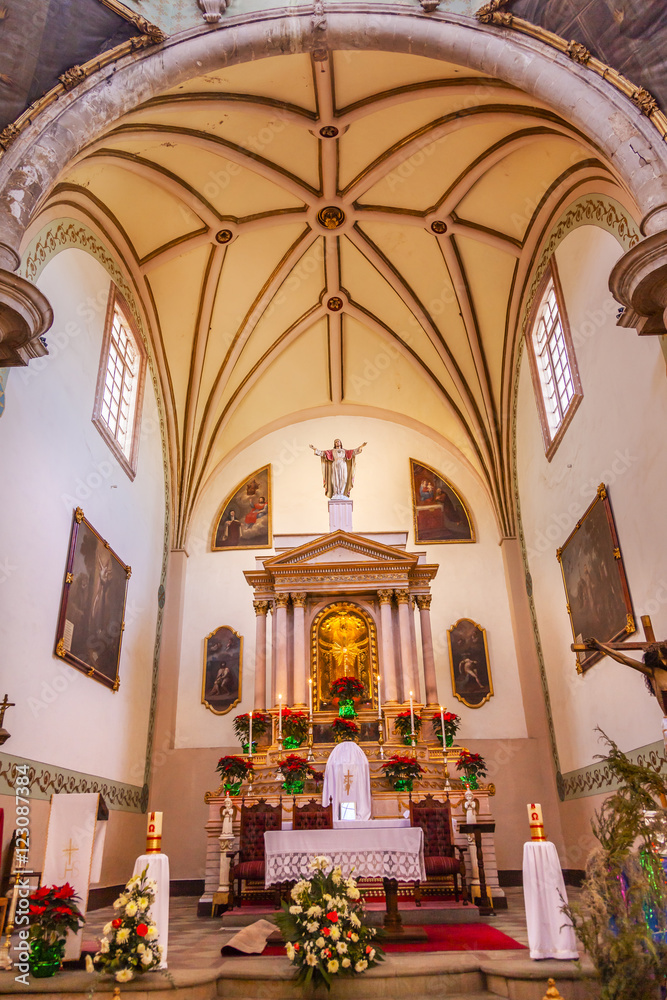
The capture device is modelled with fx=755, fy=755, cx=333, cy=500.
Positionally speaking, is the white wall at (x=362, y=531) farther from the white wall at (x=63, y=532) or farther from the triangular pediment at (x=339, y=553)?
the triangular pediment at (x=339, y=553)

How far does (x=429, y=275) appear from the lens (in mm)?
14805

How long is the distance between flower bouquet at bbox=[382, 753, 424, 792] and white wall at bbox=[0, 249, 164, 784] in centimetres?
431

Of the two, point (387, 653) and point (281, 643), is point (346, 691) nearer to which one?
point (387, 653)

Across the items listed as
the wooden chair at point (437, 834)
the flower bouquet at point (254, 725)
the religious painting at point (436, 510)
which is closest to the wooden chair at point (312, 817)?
the wooden chair at point (437, 834)

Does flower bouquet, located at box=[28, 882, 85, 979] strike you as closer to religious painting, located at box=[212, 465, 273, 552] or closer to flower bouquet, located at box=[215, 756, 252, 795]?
flower bouquet, located at box=[215, 756, 252, 795]

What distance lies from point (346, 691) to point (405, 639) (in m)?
1.52

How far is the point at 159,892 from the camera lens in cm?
562

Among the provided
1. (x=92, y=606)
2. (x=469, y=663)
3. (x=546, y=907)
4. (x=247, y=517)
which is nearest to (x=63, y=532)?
(x=92, y=606)

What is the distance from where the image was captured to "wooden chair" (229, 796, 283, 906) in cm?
895

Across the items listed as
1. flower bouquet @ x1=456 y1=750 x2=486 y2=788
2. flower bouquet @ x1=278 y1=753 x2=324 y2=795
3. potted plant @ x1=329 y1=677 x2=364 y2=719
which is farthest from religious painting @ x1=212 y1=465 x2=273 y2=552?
flower bouquet @ x1=456 y1=750 x2=486 y2=788

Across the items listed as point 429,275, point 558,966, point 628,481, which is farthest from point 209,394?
point 558,966

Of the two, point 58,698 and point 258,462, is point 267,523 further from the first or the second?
point 58,698

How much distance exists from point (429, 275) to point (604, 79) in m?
6.96

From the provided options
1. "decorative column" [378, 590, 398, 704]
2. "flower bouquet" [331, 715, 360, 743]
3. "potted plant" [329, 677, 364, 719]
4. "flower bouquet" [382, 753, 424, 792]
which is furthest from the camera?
"decorative column" [378, 590, 398, 704]
